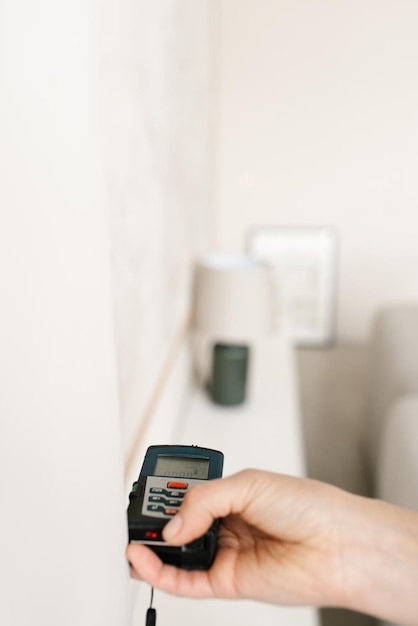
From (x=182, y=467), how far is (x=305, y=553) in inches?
3.8

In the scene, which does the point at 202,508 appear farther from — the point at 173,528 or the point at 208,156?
the point at 208,156

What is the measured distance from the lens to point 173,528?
33cm

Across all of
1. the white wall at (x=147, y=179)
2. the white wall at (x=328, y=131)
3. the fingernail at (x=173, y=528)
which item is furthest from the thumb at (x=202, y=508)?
the white wall at (x=328, y=131)

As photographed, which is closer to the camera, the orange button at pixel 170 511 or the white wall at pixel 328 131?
the orange button at pixel 170 511

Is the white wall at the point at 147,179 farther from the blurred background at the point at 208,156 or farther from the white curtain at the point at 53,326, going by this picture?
the white curtain at the point at 53,326

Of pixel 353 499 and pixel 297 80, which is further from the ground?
pixel 297 80

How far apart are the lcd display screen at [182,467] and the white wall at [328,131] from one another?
0.58 meters

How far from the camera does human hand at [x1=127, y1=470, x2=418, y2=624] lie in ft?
1.19

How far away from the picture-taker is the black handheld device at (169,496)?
34 centimetres

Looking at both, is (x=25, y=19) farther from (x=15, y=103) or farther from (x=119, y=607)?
(x=119, y=607)

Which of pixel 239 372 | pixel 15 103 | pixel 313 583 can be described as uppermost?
pixel 15 103

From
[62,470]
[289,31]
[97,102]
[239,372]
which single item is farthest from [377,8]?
[62,470]

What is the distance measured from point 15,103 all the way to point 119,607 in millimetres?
271

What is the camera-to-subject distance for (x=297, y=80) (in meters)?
1.50
